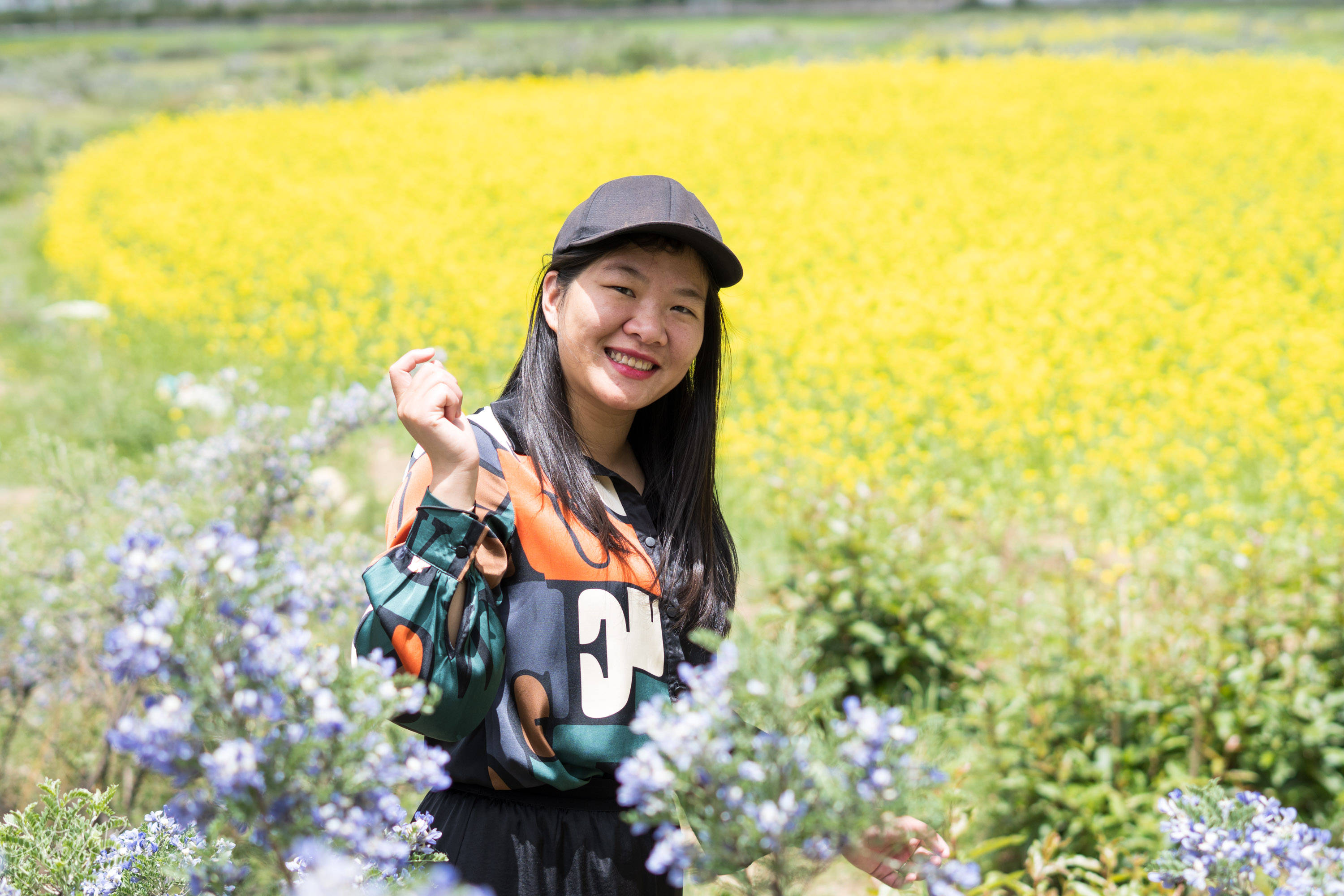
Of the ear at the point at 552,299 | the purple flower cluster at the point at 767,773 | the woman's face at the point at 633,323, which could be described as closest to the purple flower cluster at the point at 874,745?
the purple flower cluster at the point at 767,773

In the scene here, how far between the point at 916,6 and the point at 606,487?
36.1 m

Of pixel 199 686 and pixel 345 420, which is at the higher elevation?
pixel 199 686

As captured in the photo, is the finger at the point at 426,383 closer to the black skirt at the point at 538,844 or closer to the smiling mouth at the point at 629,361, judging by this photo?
the smiling mouth at the point at 629,361

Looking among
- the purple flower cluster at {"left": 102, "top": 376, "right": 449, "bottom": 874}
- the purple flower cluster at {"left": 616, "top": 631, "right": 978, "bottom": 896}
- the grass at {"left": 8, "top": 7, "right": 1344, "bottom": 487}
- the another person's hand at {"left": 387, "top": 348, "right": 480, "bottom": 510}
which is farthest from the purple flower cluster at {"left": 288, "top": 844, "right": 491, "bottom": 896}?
the grass at {"left": 8, "top": 7, "right": 1344, "bottom": 487}

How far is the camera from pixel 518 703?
1.39 meters

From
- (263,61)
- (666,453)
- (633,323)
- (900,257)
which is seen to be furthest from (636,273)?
(263,61)

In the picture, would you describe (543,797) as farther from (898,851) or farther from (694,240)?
(694,240)

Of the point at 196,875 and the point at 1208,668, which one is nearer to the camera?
the point at 196,875

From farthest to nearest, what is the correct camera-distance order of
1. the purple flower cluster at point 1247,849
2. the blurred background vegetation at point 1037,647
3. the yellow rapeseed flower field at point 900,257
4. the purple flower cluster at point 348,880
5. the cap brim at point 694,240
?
the yellow rapeseed flower field at point 900,257 → the blurred background vegetation at point 1037,647 → the cap brim at point 694,240 → the purple flower cluster at point 1247,849 → the purple flower cluster at point 348,880

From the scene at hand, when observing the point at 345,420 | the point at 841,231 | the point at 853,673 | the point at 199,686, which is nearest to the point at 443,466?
the point at 199,686

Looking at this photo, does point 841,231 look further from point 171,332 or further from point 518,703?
point 518,703

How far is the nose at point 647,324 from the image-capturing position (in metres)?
1.48

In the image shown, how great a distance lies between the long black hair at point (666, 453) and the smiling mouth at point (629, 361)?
0.12m

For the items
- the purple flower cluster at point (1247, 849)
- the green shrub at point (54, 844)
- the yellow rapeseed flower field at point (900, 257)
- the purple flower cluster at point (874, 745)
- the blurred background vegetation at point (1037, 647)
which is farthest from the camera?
the yellow rapeseed flower field at point (900, 257)
